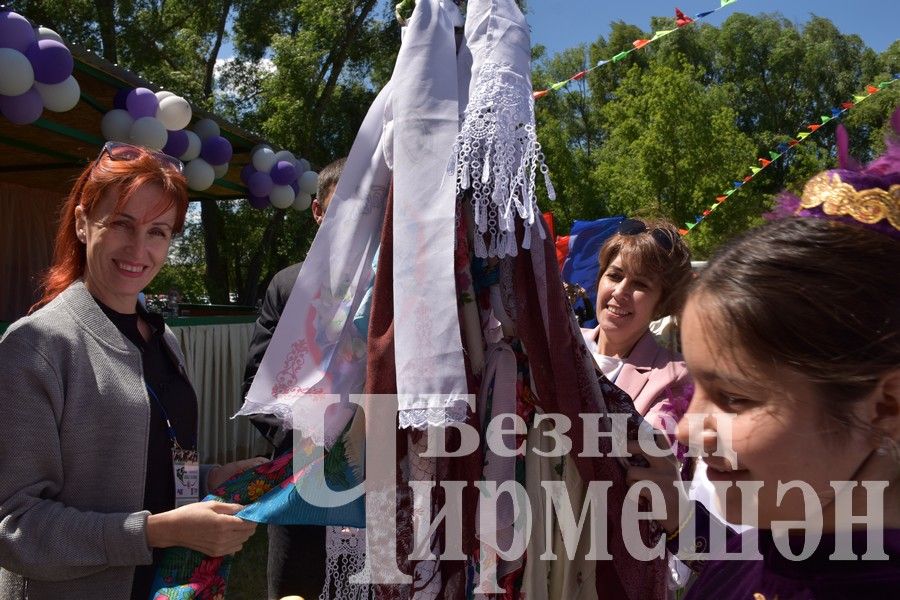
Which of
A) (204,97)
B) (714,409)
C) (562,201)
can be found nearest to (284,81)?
(204,97)

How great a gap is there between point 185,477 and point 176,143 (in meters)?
5.45

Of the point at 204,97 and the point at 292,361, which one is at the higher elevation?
the point at 204,97

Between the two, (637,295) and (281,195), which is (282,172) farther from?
(637,295)

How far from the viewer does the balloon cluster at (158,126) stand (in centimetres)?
594

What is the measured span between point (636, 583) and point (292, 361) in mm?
779

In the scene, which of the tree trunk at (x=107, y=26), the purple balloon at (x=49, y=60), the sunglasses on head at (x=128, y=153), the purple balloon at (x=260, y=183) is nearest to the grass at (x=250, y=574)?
the sunglasses on head at (x=128, y=153)

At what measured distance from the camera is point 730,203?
15.8 meters

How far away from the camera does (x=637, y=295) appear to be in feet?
6.97

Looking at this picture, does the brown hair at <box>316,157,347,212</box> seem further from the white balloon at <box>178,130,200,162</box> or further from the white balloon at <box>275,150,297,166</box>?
the white balloon at <box>275,150,297,166</box>

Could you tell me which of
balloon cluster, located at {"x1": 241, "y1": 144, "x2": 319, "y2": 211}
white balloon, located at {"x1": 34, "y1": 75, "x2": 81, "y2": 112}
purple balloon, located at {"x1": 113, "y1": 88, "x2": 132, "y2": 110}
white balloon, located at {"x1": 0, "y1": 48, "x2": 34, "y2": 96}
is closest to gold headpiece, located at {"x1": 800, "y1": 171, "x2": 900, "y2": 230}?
white balloon, located at {"x1": 0, "y1": 48, "x2": 34, "y2": 96}

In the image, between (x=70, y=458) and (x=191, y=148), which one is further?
(x=191, y=148)

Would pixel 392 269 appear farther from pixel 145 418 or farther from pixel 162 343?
pixel 162 343

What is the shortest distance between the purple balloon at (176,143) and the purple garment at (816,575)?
6238 mm

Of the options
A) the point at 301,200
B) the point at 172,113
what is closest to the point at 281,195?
the point at 301,200
